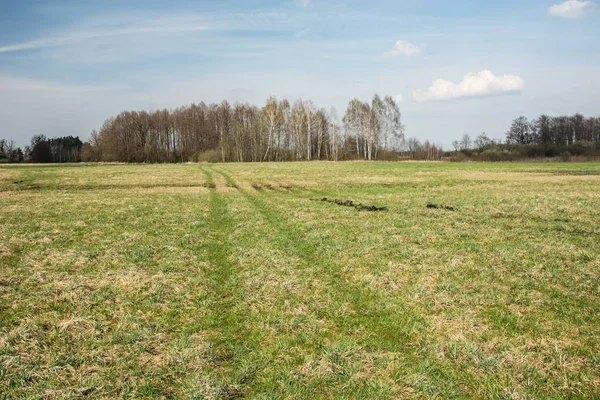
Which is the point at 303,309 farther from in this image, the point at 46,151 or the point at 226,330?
the point at 46,151

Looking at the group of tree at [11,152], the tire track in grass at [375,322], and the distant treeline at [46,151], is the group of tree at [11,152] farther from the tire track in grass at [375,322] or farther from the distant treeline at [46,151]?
the tire track in grass at [375,322]

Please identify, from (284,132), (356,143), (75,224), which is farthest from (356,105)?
(75,224)

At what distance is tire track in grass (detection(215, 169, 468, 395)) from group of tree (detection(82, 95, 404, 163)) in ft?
289

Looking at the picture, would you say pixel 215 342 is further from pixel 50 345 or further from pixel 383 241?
pixel 383 241

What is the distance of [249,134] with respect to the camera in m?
113

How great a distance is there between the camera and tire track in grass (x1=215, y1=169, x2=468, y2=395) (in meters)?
5.89

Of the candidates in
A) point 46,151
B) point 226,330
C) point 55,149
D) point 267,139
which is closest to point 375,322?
point 226,330

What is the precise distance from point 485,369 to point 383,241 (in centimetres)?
755

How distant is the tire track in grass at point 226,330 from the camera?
17.4 feet

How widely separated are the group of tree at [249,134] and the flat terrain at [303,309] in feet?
276

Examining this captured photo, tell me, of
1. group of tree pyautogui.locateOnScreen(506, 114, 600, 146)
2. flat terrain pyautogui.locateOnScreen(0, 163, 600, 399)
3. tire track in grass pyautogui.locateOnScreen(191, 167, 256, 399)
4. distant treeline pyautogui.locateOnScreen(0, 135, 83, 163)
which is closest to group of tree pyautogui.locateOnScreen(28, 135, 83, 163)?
distant treeline pyautogui.locateOnScreen(0, 135, 83, 163)

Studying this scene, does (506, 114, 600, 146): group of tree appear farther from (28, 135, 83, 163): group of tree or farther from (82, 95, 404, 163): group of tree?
(28, 135, 83, 163): group of tree

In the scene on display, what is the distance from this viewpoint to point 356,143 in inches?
4210

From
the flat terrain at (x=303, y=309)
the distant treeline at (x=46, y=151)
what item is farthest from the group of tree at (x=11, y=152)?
the flat terrain at (x=303, y=309)
